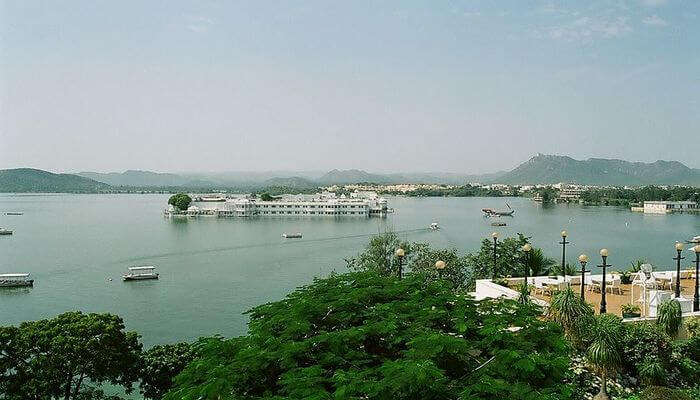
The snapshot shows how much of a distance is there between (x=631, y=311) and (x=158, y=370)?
8.08 meters

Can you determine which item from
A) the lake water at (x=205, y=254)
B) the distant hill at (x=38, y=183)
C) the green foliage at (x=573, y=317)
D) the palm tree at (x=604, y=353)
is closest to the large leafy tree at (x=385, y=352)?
the palm tree at (x=604, y=353)

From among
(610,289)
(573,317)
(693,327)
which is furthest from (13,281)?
(693,327)

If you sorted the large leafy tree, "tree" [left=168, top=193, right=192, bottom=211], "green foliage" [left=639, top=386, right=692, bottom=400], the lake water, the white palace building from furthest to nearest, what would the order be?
"tree" [left=168, top=193, right=192, bottom=211] → the white palace building → the lake water → "green foliage" [left=639, top=386, right=692, bottom=400] → the large leafy tree

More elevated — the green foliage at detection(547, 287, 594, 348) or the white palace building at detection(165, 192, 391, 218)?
the green foliage at detection(547, 287, 594, 348)

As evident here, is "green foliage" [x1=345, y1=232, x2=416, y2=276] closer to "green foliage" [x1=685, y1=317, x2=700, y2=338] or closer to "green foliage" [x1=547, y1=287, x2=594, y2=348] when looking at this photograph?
"green foliage" [x1=547, y1=287, x2=594, y2=348]

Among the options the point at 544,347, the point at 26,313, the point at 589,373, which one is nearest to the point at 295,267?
the point at 26,313

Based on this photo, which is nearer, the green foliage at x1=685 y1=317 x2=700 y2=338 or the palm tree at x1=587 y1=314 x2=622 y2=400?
the palm tree at x1=587 y1=314 x2=622 y2=400

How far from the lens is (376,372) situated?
14.3ft

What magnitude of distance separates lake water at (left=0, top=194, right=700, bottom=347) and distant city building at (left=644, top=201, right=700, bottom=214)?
937 cm

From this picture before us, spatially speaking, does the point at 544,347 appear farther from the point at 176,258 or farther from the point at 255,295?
the point at 176,258

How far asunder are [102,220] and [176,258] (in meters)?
32.3

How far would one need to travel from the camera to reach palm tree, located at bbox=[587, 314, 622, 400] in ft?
24.6

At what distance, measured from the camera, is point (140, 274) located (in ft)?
86.2

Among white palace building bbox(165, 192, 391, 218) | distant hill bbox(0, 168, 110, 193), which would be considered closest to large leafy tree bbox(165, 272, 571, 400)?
white palace building bbox(165, 192, 391, 218)
